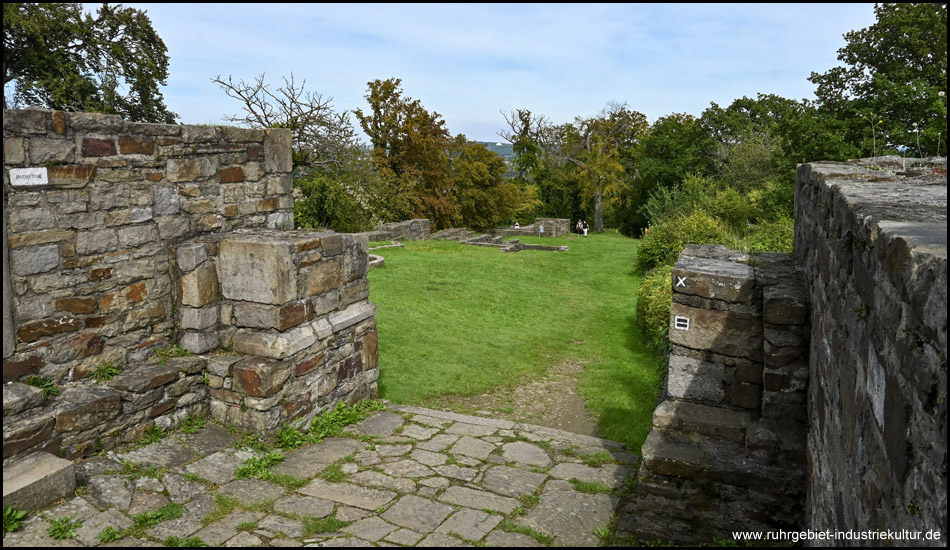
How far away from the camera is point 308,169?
23719mm

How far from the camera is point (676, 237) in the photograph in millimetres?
16281

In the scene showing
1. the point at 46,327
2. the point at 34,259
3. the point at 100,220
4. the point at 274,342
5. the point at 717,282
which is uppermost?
the point at 100,220

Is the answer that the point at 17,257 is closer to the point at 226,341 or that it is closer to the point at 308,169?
the point at 226,341

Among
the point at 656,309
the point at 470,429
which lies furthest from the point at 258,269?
the point at 656,309

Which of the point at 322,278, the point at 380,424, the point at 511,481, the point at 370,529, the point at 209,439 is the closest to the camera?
the point at 370,529

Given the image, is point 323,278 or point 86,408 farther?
point 323,278

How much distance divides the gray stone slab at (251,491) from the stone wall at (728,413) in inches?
98.2

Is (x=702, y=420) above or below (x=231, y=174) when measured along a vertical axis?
below

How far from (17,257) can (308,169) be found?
20.3m

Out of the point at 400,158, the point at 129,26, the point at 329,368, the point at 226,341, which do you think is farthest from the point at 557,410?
the point at 400,158

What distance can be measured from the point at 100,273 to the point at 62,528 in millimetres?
1950

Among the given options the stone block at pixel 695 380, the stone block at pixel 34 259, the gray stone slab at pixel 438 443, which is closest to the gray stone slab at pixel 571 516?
the stone block at pixel 695 380

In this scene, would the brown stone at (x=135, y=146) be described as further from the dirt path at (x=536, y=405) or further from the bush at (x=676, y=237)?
the bush at (x=676, y=237)

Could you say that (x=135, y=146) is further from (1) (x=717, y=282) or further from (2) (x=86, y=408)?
(1) (x=717, y=282)
